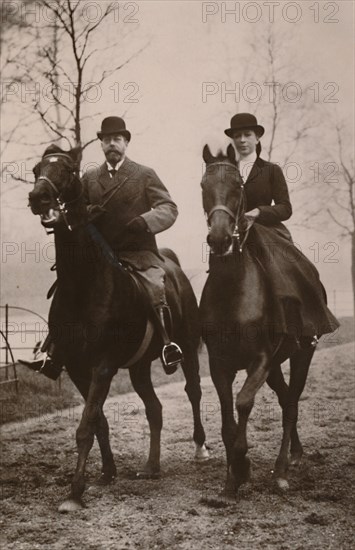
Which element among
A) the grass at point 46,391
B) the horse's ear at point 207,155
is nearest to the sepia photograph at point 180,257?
Answer: the horse's ear at point 207,155

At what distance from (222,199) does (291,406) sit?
66.0 inches

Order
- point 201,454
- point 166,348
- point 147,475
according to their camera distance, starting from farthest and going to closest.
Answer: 1. point 201,454
2. point 147,475
3. point 166,348

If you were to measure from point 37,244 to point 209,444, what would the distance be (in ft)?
6.89

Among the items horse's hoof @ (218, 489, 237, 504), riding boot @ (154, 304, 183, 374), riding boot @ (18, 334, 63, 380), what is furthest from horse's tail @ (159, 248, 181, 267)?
horse's hoof @ (218, 489, 237, 504)

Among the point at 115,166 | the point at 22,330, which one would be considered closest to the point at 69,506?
the point at 115,166

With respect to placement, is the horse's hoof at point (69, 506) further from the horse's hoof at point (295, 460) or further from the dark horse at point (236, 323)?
the horse's hoof at point (295, 460)

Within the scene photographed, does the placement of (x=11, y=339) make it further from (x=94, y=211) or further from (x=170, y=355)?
(x=94, y=211)

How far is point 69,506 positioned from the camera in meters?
4.11

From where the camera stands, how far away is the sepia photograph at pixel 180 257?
158 inches

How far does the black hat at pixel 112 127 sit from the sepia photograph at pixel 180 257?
10 millimetres

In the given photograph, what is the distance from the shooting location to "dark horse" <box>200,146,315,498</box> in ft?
13.2

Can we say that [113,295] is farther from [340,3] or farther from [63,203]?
[340,3]

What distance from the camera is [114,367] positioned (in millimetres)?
4312

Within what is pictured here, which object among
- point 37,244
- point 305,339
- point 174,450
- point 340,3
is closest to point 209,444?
point 174,450
